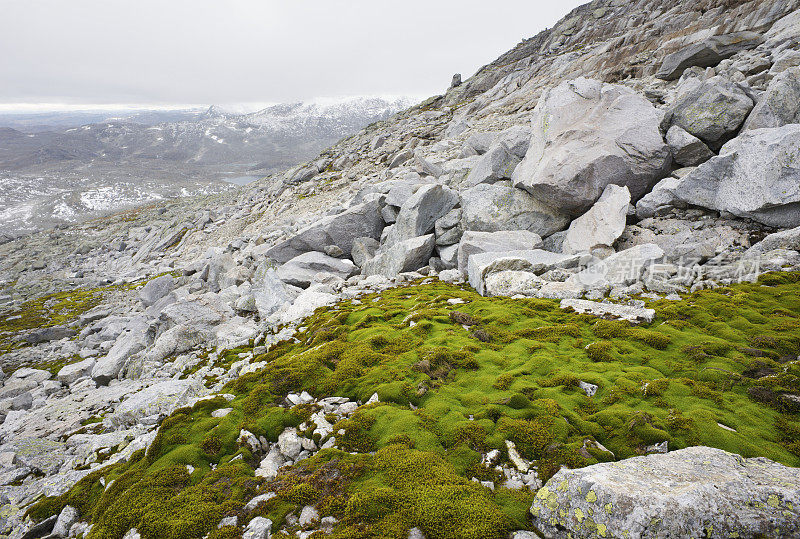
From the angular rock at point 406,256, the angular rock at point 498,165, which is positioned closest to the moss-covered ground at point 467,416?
the angular rock at point 406,256

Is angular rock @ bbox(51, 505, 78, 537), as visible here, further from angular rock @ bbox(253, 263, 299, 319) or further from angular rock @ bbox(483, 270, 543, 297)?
angular rock @ bbox(483, 270, 543, 297)

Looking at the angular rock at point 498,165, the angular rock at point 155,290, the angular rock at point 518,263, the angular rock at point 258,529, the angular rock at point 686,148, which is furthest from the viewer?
the angular rock at point 155,290

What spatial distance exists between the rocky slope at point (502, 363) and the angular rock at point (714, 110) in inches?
6.1

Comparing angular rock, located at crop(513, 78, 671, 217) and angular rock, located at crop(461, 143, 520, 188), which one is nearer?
angular rock, located at crop(513, 78, 671, 217)

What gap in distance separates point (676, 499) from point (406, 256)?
21566 mm

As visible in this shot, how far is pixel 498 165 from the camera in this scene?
29328mm

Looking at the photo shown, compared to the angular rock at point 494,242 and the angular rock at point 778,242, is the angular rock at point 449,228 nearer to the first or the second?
the angular rock at point 494,242

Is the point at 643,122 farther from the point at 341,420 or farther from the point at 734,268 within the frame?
the point at 341,420

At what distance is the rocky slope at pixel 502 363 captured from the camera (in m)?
7.61

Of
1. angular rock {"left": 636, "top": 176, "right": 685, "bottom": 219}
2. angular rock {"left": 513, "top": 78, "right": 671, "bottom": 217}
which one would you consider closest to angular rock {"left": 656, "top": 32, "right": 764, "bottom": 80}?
angular rock {"left": 513, "top": 78, "right": 671, "bottom": 217}

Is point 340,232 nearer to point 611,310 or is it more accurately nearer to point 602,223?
point 602,223

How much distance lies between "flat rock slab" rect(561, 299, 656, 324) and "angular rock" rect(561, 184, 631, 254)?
18.3 ft

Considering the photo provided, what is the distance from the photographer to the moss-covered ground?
797cm

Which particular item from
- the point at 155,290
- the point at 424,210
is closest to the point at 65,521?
the point at 424,210
